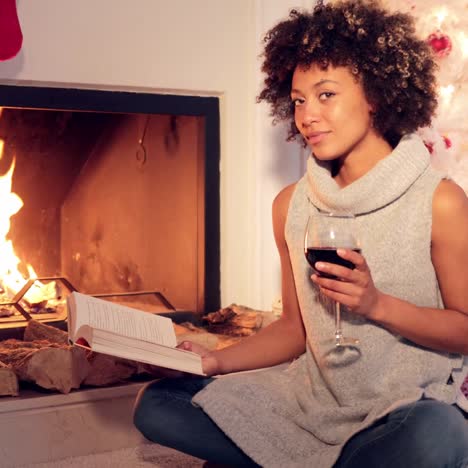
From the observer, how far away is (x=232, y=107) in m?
2.52

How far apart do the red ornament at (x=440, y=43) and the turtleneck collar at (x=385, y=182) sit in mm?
1006

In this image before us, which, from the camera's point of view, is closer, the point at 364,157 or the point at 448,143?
the point at 364,157

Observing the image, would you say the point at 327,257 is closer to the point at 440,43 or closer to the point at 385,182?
the point at 385,182

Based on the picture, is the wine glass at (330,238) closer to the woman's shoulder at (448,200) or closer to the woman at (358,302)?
the woman at (358,302)

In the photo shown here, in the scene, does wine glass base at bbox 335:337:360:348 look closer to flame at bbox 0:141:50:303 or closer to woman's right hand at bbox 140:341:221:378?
woman's right hand at bbox 140:341:221:378

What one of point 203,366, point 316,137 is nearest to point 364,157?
point 316,137

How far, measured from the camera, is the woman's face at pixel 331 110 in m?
1.65

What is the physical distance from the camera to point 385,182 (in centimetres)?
156

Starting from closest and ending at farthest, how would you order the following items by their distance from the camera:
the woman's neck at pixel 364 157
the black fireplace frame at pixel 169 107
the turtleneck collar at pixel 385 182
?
the turtleneck collar at pixel 385 182 → the woman's neck at pixel 364 157 → the black fireplace frame at pixel 169 107

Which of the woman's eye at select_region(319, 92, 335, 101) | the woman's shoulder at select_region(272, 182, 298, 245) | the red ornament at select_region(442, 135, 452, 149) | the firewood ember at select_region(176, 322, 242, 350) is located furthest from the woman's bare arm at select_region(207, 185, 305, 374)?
the red ornament at select_region(442, 135, 452, 149)

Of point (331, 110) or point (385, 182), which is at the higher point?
Answer: point (331, 110)

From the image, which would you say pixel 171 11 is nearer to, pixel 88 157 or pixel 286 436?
pixel 88 157

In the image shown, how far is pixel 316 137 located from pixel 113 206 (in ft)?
3.78

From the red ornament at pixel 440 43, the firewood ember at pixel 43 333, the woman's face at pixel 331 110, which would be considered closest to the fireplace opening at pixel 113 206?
the firewood ember at pixel 43 333
